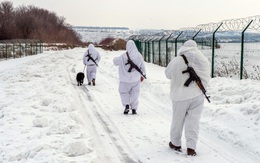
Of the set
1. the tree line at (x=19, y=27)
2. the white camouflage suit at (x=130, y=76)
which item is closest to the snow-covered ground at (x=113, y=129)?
the white camouflage suit at (x=130, y=76)

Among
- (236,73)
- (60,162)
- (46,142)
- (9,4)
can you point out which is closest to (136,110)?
(46,142)

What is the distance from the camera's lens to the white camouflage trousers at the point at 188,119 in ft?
20.2

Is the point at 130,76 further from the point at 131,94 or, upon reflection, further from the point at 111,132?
the point at 111,132

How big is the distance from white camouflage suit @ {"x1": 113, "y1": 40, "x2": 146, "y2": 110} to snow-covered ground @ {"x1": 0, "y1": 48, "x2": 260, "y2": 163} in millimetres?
431

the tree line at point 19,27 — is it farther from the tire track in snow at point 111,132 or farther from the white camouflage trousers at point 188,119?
the white camouflage trousers at point 188,119

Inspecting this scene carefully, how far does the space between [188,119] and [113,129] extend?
87.5 inches

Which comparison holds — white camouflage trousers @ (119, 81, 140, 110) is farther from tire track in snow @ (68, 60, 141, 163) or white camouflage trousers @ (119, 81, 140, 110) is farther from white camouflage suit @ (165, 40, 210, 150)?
white camouflage suit @ (165, 40, 210, 150)

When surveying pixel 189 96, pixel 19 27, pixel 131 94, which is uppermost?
pixel 19 27

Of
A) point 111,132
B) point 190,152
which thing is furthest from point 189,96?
point 111,132

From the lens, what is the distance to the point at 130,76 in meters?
9.62

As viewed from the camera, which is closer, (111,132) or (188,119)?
(188,119)

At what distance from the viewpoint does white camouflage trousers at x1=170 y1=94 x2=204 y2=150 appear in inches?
242

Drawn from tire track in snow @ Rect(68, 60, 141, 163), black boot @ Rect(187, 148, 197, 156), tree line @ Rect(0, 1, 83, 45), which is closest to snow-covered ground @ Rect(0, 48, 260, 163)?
tire track in snow @ Rect(68, 60, 141, 163)

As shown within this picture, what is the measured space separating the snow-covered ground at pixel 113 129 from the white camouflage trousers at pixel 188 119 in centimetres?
28
